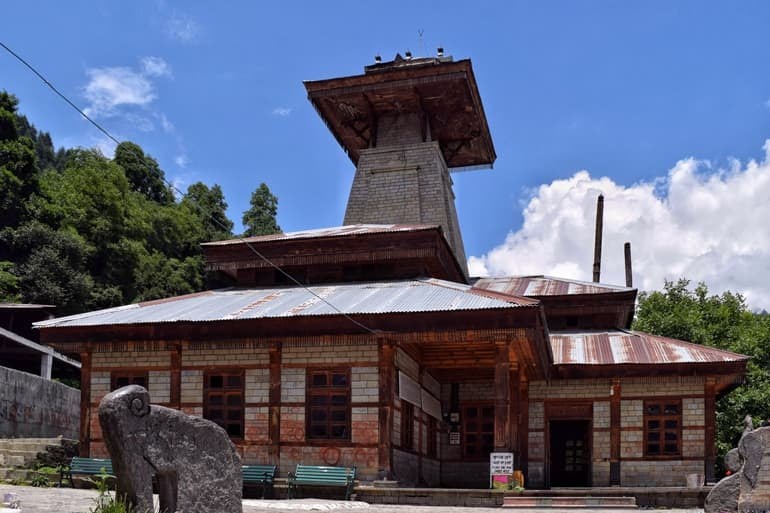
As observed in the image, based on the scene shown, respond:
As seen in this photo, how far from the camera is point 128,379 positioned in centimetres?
1920

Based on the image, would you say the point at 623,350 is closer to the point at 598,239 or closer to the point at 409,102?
the point at 409,102

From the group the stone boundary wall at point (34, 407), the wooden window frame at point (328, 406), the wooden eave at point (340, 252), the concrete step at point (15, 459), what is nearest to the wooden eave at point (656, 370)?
the wooden eave at point (340, 252)

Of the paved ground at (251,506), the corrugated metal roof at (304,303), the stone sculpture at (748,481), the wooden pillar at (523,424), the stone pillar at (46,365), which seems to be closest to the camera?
the paved ground at (251,506)

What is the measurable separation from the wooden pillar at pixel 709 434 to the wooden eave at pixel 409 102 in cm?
1147

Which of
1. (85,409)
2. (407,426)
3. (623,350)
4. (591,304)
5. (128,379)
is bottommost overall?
(407,426)

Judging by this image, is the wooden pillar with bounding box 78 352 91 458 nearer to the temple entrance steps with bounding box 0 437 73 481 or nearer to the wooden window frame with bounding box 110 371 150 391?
the wooden window frame with bounding box 110 371 150 391

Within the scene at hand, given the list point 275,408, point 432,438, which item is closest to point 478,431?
point 432,438

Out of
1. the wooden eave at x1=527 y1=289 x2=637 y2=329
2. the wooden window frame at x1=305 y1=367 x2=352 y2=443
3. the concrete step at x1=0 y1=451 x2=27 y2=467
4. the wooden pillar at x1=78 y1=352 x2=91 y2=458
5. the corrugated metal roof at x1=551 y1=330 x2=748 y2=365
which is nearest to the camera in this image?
the wooden window frame at x1=305 y1=367 x2=352 y2=443

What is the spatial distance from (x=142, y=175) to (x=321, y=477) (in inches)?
1847

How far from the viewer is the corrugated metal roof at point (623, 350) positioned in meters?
21.1

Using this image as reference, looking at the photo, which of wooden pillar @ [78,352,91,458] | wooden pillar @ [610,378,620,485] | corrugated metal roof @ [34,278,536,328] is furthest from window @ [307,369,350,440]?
wooden pillar @ [610,378,620,485]

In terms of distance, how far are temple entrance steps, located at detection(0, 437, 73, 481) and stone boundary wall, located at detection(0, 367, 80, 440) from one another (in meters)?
3.65

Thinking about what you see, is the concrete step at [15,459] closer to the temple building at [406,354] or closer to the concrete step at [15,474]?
the concrete step at [15,474]

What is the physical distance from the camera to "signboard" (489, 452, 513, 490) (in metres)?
16.3
